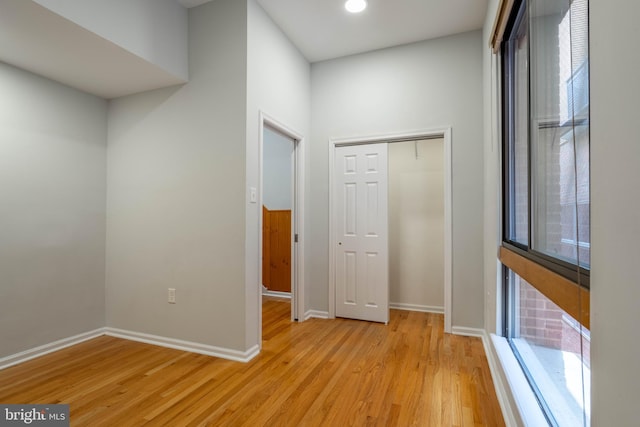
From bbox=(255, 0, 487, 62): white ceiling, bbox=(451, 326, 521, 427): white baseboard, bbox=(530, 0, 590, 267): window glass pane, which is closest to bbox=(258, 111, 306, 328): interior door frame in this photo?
bbox=(255, 0, 487, 62): white ceiling

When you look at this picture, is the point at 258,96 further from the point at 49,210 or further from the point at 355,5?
the point at 49,210

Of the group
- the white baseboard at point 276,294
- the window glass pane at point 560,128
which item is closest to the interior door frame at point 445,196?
the white baseboard at point 276,294

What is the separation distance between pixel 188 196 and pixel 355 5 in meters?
2.14

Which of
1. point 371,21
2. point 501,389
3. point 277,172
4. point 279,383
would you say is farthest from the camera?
point 277,172

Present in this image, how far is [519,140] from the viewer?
1921 millimetres

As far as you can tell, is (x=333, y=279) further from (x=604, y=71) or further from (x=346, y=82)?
(x=604, y=71)

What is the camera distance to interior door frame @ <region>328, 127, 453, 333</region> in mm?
3080

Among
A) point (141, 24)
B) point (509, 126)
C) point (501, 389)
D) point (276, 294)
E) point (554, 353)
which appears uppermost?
point (141, 24)

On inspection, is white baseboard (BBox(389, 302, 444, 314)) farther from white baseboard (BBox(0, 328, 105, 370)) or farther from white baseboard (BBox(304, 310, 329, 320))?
white baseboard (BBox(0, 328, 105, 370))

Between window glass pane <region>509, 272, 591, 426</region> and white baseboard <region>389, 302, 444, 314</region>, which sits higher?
window glass pane <region>509, 272, 591, 426</region>

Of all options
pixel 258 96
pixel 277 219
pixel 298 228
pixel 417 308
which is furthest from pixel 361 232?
pixel 258 96

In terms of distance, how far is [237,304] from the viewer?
8.14 feet

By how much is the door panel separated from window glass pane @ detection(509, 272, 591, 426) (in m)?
1.49

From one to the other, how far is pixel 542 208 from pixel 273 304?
3.35 meters
